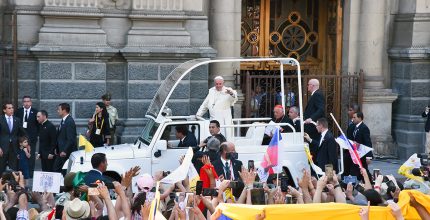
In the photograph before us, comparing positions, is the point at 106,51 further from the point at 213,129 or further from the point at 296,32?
the point at 296,32

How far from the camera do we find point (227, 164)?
1562 centimetres

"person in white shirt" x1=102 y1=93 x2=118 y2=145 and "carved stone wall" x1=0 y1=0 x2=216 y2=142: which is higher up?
"carved stone wall" x1=0 y1=0 x2=216 y2=142

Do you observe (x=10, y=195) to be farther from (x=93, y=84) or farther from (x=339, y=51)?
(x=339, y=51)

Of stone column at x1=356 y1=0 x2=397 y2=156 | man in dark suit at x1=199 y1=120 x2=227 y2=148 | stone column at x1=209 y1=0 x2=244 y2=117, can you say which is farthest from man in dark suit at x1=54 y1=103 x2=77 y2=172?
stone column at x1=356 y1=0 x2=397 y2=156

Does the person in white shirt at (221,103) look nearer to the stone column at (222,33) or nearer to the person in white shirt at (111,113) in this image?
the person in white shirt at (111,113)

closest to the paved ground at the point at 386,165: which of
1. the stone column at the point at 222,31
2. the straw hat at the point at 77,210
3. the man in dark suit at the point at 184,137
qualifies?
the stone column at the point at 222,31

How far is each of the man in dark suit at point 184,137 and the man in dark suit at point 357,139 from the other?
2.56 metres

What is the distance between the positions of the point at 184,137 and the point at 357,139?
3062mm

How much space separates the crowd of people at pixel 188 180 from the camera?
1138 cm

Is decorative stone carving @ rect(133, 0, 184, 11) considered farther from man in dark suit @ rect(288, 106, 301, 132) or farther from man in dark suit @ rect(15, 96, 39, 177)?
man in dark suit @ rect(288, 106, 301, 132)

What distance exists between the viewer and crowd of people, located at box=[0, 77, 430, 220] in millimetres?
11375

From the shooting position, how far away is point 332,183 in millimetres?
12961

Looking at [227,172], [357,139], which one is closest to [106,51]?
[357,139]

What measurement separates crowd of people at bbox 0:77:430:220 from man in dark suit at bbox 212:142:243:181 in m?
0.01
